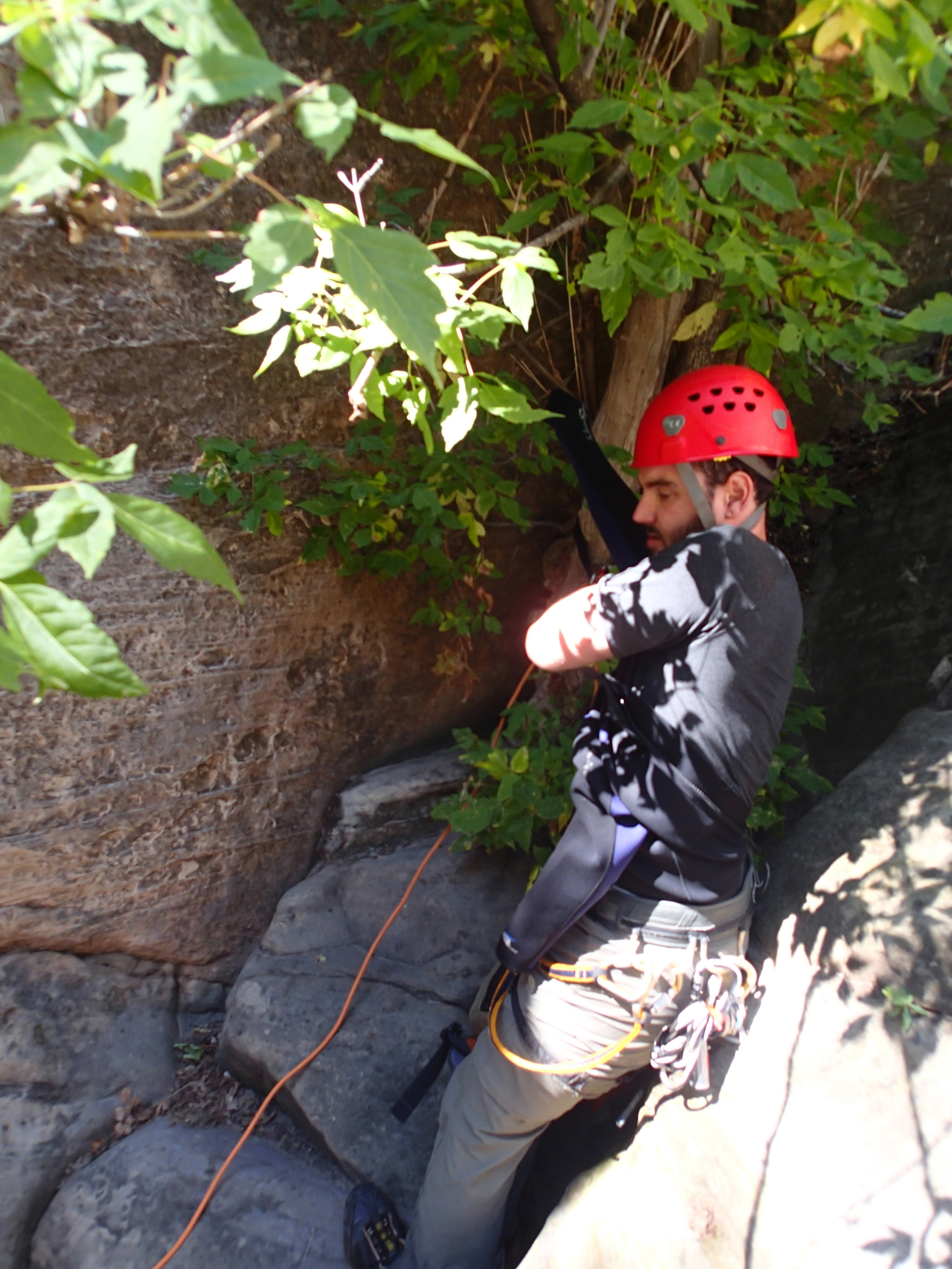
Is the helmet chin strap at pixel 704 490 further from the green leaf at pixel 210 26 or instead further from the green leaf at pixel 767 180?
the green leaf at pixel 210 26

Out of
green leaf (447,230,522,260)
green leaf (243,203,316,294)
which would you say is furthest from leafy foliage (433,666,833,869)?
green leaf (243,203,316,294)

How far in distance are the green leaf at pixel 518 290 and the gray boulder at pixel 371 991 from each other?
2.33m

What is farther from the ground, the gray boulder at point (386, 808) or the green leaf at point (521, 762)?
the green leaf at point (521, 762)

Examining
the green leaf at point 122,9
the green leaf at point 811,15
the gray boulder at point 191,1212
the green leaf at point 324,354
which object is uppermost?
the green leaf at point 122,9

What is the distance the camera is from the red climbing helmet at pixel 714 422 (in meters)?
2.01

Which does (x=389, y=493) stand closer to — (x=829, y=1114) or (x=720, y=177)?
(x=720, y=177)

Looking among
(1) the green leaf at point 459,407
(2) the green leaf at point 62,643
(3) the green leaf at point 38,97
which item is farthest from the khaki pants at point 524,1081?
(3) the green leaf at point 38,97

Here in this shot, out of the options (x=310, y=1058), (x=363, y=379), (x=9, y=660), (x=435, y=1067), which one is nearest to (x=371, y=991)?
(x=310, y=1058)

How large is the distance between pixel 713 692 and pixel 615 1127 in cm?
155

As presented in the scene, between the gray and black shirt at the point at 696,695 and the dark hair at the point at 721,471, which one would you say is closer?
the gray and black shirt at the point at 696,695

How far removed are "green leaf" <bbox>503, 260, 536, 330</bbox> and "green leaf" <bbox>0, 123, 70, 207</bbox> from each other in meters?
0.85

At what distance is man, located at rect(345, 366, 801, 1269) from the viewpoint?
1.79 m

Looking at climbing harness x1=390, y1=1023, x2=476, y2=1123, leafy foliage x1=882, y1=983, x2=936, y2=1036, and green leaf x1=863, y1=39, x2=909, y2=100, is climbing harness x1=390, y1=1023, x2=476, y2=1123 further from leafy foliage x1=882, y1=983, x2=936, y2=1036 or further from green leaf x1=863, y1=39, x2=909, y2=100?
green leaf x1=863, y1=39, x2=909, y2=100

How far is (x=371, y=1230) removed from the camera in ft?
8.24
